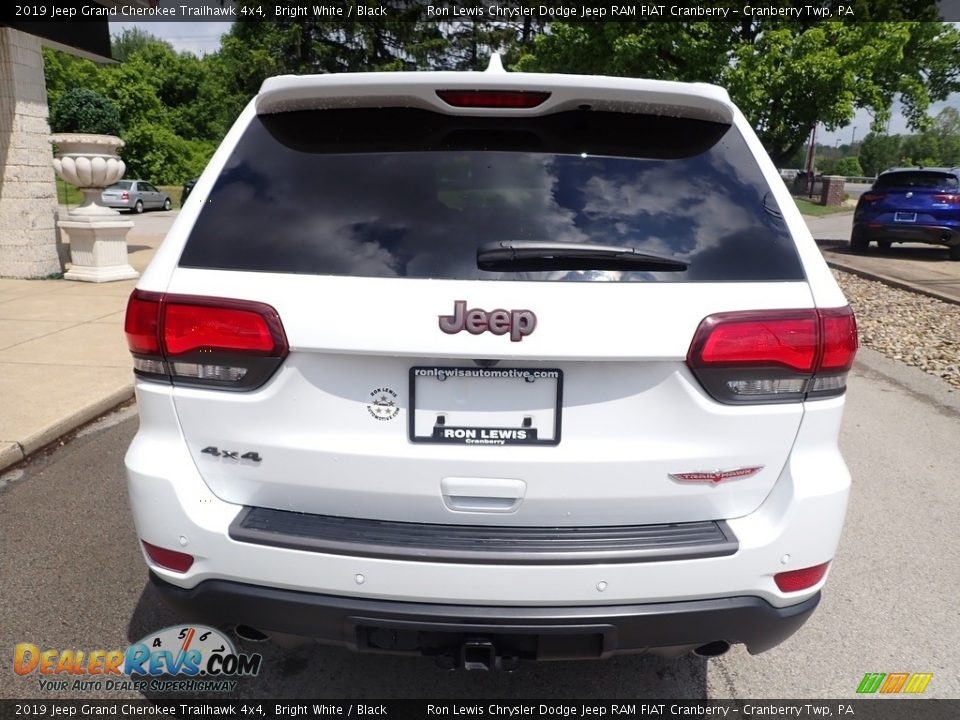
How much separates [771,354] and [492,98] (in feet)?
3.43

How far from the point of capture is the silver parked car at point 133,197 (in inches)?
1150

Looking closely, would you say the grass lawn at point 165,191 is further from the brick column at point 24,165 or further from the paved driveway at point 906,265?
the paved driveway at point 906,265

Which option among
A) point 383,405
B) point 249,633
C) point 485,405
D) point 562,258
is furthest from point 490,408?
point 249,633

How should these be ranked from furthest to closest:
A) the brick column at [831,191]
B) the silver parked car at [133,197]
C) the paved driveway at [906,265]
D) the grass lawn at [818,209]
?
the brick column at [831,191] → the grass lawn at [818,209] → the silver parked car at [133,197] → the paved driveway at [906,265]

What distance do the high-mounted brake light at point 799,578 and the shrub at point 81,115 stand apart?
3649cm

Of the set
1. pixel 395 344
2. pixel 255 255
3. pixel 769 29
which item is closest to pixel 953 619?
pixel 395 344

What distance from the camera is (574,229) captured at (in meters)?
1.97

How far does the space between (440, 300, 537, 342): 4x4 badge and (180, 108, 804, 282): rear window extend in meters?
→ 0.10

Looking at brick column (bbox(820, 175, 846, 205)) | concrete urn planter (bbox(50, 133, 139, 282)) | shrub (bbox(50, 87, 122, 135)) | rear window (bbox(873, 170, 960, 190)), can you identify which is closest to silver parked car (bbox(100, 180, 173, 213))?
shrub (bbox(50, 87, 122, 135))

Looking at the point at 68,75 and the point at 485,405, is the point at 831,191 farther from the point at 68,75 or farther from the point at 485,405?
the point at 68,75

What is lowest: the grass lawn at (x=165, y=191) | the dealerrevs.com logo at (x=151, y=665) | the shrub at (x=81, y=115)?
the grass lawn at (x=165, y=191)

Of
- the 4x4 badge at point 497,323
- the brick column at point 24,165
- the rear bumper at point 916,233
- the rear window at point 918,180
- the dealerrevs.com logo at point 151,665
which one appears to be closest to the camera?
the 4x4 badge at point 497,323

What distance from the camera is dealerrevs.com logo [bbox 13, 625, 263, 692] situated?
2.57 m

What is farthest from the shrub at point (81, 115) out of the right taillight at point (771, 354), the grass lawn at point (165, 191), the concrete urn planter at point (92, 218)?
the right taillight at point (771, 354)
